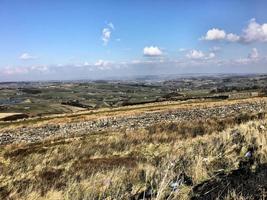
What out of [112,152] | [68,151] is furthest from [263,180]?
[68,151]

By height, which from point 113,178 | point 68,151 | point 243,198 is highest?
point 243,198

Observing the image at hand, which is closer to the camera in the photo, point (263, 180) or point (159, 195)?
point (159, 195)

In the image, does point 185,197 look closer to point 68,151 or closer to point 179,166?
point 179,166

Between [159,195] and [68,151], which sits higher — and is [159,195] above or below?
above

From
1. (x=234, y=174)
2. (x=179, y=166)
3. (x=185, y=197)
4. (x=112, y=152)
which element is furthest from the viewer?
(x=112, y=152)

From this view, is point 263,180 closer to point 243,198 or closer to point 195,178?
point 243,198

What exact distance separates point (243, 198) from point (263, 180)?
1.09 metres

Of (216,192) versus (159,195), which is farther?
(216,192)

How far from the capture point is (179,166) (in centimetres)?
1006

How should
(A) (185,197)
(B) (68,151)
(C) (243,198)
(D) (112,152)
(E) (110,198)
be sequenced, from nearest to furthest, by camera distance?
(C) (243,198) < (A) (185,197) < (E) (110,198) < (D) (112,152) < (B) (68,151)

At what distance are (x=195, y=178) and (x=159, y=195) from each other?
2908 millimetres

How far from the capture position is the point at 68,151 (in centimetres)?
2522

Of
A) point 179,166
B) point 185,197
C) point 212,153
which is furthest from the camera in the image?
point 212,153

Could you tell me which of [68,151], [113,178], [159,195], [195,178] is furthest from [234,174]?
[68,151]
